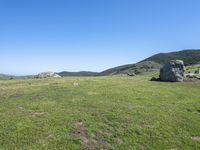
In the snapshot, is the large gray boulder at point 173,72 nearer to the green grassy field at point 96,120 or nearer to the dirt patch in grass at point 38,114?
the green grassy field at point 96,120

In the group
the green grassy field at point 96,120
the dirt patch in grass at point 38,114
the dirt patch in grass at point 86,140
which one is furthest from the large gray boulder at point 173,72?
the dirt patch in grass at point 86,140

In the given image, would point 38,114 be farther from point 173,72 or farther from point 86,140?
point 173,72

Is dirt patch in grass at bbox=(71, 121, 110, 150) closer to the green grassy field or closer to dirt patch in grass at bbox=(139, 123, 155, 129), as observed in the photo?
the green grassy field

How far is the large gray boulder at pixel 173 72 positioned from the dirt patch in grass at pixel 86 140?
4392 cm

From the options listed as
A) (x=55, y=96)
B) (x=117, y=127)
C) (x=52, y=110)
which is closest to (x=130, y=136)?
(x=117, y=127)

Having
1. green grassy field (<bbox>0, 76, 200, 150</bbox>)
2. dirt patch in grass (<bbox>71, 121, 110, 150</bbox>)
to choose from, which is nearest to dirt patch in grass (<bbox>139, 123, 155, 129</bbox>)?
green grassy field (<bbox>0, 76, 200, 150</bbox>)

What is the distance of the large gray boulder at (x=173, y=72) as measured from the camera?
63.6m

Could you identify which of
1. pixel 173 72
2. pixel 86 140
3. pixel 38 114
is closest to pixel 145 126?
pixel 86 140

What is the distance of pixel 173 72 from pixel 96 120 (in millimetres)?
41608

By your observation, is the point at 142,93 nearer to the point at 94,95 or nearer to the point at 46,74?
the point at 94,95

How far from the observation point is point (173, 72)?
63969mm

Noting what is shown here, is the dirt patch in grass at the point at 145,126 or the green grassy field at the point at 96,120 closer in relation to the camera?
the green grassy field at the point at 96,120

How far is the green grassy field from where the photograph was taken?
76.6 feet

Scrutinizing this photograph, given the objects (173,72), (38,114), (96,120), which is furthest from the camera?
(173,72)
